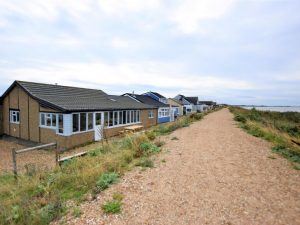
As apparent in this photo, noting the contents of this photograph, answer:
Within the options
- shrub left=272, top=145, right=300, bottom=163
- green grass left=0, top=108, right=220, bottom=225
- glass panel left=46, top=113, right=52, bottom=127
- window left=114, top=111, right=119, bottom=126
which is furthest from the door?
shrub left=272, top=145, right=300, bottom=163

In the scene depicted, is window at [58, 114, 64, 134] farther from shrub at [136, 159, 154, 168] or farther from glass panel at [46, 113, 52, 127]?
shrub at [136, 159, 154, 168]

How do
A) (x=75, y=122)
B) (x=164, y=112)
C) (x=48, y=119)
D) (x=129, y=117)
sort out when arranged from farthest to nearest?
(x=164, y=112)
(x=129, y=117)
(x=48, y=119)
(x=75, y=122)

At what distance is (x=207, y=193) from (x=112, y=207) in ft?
6.95

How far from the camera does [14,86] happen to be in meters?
18.8

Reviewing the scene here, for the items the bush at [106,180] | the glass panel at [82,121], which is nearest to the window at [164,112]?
the glass panel at [82,121]

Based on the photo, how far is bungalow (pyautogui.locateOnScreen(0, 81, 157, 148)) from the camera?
15695mm

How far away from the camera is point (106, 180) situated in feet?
19.1

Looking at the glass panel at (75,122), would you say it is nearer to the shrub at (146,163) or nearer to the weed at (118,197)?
the shrub at (146,163)

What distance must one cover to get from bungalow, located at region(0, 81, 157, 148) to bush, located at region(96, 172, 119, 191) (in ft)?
25.5


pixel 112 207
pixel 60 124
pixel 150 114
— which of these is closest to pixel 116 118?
pixel 60 124

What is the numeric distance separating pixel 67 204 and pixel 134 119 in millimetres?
20426

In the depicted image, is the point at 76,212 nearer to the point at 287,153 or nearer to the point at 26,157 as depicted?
the point at 287,153

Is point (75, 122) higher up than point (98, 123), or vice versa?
point (75, 122)

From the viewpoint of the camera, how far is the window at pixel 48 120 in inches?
635
